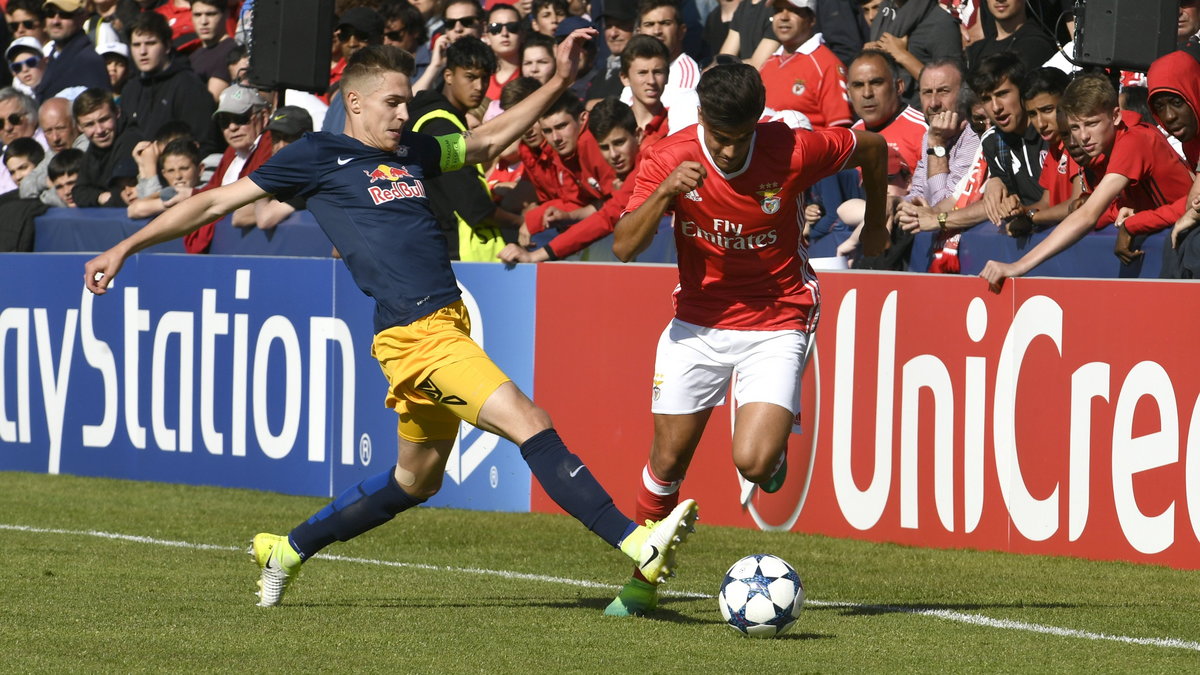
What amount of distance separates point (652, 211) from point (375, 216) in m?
1.11

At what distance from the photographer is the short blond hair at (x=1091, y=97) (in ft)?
29.8

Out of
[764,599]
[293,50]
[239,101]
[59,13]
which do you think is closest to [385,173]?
[764,599]

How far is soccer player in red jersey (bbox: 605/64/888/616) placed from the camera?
6988 millimetres

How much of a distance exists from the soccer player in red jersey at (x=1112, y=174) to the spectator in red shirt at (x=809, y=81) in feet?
9.15

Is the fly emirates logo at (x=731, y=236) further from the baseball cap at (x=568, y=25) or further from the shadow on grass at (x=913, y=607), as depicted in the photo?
the baseball cap at (x=568, y=25)

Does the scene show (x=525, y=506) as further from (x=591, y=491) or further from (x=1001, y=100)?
(x=591, y=491)

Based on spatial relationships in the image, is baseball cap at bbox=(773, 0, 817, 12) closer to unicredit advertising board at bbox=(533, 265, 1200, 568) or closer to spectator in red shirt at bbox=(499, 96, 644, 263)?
spectator in red shirt at bbox=(499, 96, 644, 263)

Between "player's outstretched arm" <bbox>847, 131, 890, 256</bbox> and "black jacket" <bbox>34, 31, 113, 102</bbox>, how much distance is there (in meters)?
11.2

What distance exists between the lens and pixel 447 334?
22.4 feet

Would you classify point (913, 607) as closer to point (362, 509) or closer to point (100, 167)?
point (362, 509)

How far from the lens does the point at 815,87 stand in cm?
1198

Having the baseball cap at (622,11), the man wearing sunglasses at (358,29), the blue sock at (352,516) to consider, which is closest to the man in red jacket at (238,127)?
the man wearing sunglasses at (358,29)

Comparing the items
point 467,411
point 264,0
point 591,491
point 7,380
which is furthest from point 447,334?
point 7,380

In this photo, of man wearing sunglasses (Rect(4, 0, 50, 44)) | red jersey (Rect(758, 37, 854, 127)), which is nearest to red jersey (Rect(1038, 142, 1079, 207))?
red jersey (Rect(758, 37, 854, 127))
